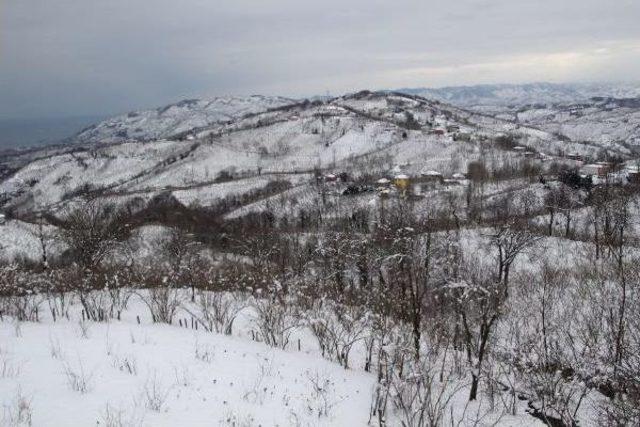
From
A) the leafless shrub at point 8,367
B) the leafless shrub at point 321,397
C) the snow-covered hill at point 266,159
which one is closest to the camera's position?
the leafless shrub at point 321,397

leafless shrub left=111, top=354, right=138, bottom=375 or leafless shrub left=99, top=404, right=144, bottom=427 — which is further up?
leafless shrub left=99, top=404, right=144, bottom=427

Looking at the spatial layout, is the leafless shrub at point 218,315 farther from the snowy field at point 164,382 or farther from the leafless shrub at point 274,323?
the snowy field at point 164,382

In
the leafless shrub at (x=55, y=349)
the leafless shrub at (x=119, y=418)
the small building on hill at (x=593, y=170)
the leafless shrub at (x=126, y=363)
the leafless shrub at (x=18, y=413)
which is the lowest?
the small building on hill at (x=593, y=170)

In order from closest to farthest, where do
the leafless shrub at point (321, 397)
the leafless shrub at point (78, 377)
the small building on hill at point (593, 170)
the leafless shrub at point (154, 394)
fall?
the leafless shrub at point (154, 394) → the leafless shrub at point (78, 377) → the leafless shrub at point (321, 397) → the small building on hill at point (593, 170)

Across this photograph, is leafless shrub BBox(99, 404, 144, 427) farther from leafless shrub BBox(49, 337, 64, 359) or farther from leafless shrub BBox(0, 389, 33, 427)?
leafless shrub BBox(49, 337, 64, 359)

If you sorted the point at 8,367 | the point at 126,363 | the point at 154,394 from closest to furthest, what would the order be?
the point at 154,394
the point at 8,367
the point at 126,363

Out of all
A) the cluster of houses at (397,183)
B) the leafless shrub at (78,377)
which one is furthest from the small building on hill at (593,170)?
the leafless shrub at (78,377)

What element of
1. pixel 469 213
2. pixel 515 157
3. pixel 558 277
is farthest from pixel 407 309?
pixel 515 157

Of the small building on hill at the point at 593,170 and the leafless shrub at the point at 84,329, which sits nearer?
the leafless shrub at the point at 84,329

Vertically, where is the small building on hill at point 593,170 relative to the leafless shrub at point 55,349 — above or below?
below

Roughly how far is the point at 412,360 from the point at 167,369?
18.5ft

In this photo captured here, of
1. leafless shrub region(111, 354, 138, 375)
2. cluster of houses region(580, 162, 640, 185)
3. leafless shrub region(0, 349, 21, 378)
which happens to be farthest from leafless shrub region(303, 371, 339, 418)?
cluster of houses region(580, 162, 640, 185)

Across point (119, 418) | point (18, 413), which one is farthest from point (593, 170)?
point (18, 413)

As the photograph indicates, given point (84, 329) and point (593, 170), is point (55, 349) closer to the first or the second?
point (84, 329)
